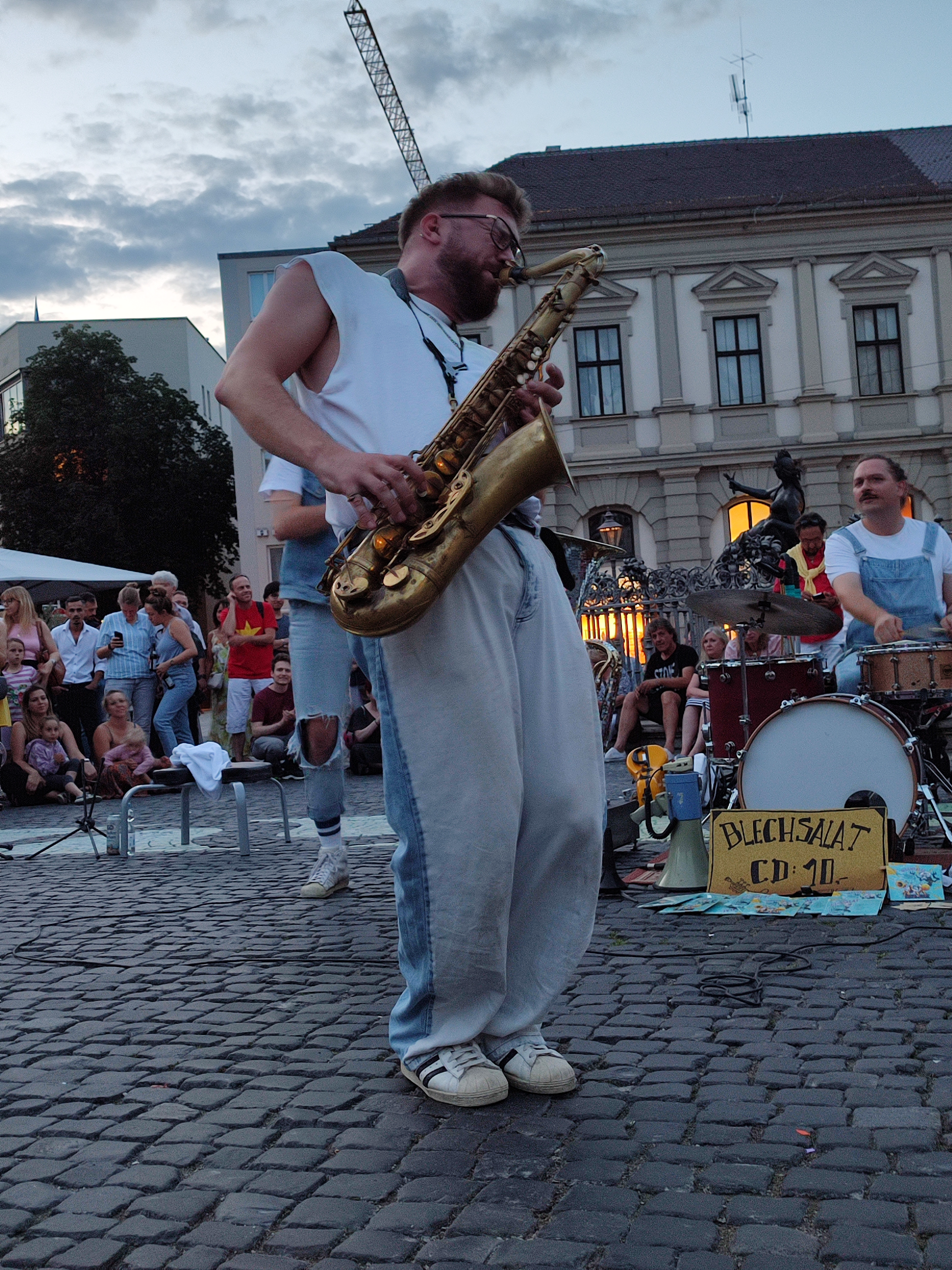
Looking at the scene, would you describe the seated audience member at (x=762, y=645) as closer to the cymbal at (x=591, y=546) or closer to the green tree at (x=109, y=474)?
the cymbal at (x=591, y=546)

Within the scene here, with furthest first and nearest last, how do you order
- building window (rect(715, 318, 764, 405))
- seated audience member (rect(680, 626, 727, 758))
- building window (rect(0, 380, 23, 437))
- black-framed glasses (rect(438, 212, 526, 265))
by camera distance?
building window (rect(0, 380, 23, 437))
building window (rect(715, 318, 764, 405))
seated audience member (rect(680, 626, 727, 758))
black-framed glasses (rect(438, 212, 526, 265))

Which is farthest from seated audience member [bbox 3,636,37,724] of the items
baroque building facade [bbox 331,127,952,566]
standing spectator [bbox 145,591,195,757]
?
baroque building facade [bbox 331,127,952,566]

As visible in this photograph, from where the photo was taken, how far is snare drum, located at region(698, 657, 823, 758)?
6.85 meters

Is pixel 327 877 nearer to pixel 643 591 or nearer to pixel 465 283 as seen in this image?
pixel 465 283

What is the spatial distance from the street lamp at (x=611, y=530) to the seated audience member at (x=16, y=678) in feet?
31.0

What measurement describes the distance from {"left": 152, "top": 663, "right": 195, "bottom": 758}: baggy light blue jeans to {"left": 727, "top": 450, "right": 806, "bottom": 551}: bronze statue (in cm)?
764

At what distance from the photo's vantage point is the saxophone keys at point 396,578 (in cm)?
283

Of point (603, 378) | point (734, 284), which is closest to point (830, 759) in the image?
point (603, 378)

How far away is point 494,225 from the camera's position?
326 cm

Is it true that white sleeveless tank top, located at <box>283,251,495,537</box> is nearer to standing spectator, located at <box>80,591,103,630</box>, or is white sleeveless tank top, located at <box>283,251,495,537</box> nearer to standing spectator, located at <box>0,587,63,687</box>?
standing spectator, located at <box>0,587,63,687</box>

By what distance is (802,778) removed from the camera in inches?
244

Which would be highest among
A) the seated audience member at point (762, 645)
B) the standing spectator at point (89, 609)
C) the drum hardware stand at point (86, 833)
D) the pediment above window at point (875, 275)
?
the pediment above window at point (875, 275)

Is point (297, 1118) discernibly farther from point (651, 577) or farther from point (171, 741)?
point (651, 577)

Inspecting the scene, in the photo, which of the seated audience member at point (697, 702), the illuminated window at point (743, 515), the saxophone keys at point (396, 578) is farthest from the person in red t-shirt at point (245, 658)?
the illuminated window at point (743, 515)
